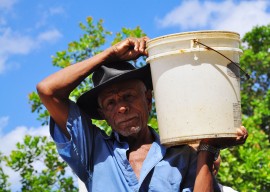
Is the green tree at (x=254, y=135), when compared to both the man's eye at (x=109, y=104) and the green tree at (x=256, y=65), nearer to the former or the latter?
the green tree at (x=256, y=65)

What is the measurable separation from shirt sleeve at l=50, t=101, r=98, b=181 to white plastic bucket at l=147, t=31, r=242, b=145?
1.71 ft

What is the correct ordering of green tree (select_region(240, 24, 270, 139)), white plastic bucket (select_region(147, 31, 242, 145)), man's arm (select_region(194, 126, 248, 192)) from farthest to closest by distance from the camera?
green tree (select_region(240, 24, 270, 139)) < man's arm (select_region(194, 126, 248, 192)) < white plastic bucket (select_region(147, 31, 242, 145))

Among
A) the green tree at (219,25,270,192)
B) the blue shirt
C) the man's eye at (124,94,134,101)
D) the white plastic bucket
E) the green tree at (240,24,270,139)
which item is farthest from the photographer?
the green tree at (240,24,270,139)

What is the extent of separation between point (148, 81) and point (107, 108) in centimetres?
31

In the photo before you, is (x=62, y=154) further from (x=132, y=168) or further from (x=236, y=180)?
(x=236, y=180)

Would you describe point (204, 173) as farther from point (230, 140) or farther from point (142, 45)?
point (142, 45)

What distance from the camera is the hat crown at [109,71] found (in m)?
3.33

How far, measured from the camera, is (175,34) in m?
3.02

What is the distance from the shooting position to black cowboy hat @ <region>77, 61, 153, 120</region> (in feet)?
10.9

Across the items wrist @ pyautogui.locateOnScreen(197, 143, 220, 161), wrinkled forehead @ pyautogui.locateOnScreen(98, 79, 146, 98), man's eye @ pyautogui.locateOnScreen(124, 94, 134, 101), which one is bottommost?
wrist @ pyautogui.locateOnScreen(197, 143, 220, 161)

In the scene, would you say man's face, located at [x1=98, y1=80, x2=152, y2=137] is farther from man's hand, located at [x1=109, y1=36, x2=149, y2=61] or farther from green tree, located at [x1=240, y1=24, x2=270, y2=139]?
green tree, located at [x1=240, y1=24, x2=270, y2=139]

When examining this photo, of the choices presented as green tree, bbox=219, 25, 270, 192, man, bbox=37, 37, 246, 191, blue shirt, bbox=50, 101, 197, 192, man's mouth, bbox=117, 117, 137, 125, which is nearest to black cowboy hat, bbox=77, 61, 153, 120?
man, bbox=37, 37, 246, 191

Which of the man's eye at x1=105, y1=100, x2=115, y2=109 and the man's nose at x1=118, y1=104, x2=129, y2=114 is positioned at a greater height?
the man's eye at x1=105, y1=100, x2=115, y2=109

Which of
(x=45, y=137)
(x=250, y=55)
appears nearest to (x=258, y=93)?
(x=250, y=55)
